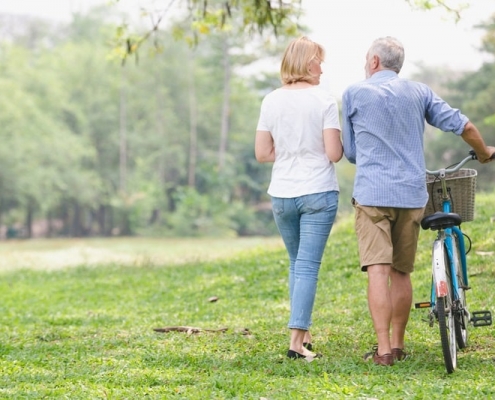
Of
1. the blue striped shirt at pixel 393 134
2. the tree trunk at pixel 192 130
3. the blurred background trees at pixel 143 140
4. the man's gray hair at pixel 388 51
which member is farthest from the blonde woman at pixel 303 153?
the tree trunk at pixel 192 130

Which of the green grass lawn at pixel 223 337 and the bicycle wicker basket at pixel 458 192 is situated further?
the bicycle wicker basket at pixel 458 192

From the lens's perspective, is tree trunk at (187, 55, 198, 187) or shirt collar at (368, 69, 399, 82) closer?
shirt collar at (368, 69, 399, 82)

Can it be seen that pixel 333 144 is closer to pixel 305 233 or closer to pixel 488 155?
pixel 305 233

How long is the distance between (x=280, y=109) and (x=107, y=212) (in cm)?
6561

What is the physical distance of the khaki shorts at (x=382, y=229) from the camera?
551cm

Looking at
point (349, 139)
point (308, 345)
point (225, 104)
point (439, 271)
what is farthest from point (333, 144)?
point (225, 104)

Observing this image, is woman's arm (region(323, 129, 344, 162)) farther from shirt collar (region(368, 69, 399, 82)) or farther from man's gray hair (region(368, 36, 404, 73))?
man's gray hair (region(368, 36, 404, 73))

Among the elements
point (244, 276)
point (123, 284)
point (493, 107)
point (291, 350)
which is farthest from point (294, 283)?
point (493, 107)

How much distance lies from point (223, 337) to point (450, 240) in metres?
2.41

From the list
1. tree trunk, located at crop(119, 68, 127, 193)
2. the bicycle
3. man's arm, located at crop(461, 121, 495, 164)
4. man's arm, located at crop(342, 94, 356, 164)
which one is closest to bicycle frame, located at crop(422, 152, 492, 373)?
the bicycle

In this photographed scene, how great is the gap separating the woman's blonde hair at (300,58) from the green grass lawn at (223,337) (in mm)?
1836

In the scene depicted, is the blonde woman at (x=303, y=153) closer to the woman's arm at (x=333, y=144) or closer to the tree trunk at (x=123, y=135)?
the woman's arm at (x=333, y=144)

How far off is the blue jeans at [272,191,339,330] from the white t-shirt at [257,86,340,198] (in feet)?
0.23

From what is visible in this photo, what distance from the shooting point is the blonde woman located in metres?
5.79
